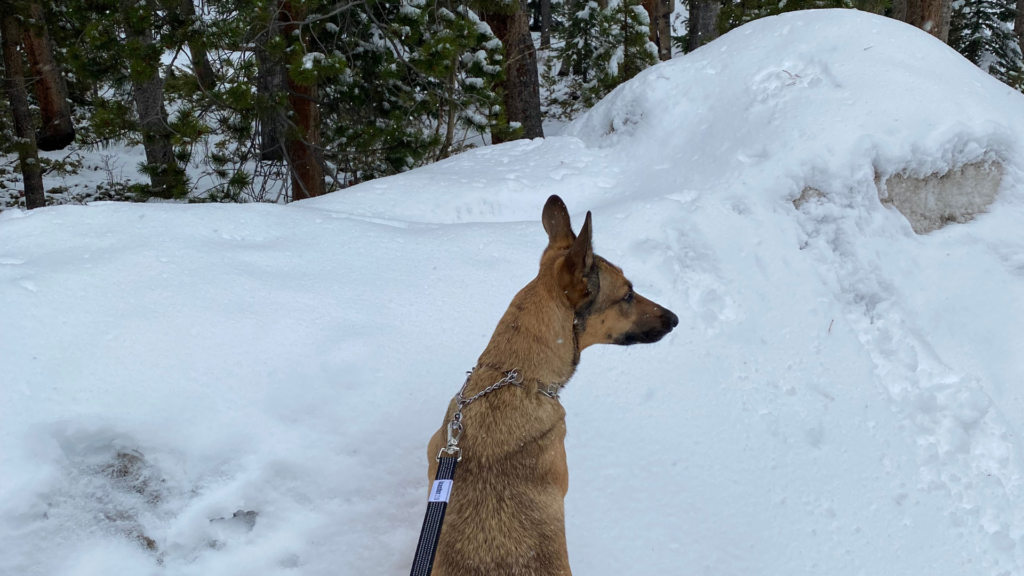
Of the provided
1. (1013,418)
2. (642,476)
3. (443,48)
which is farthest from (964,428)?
(443,48)

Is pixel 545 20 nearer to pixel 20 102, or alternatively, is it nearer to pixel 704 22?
pixel 704 22

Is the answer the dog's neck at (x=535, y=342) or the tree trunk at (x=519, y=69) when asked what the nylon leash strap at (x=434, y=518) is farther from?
the tree trunk at (x=519, y=69)

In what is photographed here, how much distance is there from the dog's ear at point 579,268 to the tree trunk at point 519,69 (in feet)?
22.0

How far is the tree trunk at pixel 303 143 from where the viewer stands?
7.83 m

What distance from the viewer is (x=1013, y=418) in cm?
393

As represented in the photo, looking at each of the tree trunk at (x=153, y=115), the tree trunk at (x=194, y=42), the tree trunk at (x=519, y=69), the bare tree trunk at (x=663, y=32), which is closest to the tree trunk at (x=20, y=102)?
the tree trunk at (x=153, y=115)

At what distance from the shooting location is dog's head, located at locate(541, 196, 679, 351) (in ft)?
9.04

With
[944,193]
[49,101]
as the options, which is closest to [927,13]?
[944,193]

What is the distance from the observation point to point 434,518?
6.98ft

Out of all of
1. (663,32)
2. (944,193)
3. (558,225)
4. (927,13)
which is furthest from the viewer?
(663,32)

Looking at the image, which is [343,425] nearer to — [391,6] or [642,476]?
[642,476]

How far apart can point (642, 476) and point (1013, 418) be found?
2.59 m

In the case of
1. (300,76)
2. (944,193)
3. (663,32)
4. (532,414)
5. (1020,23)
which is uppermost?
(1020,23)

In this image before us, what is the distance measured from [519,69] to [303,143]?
11.7 ft
